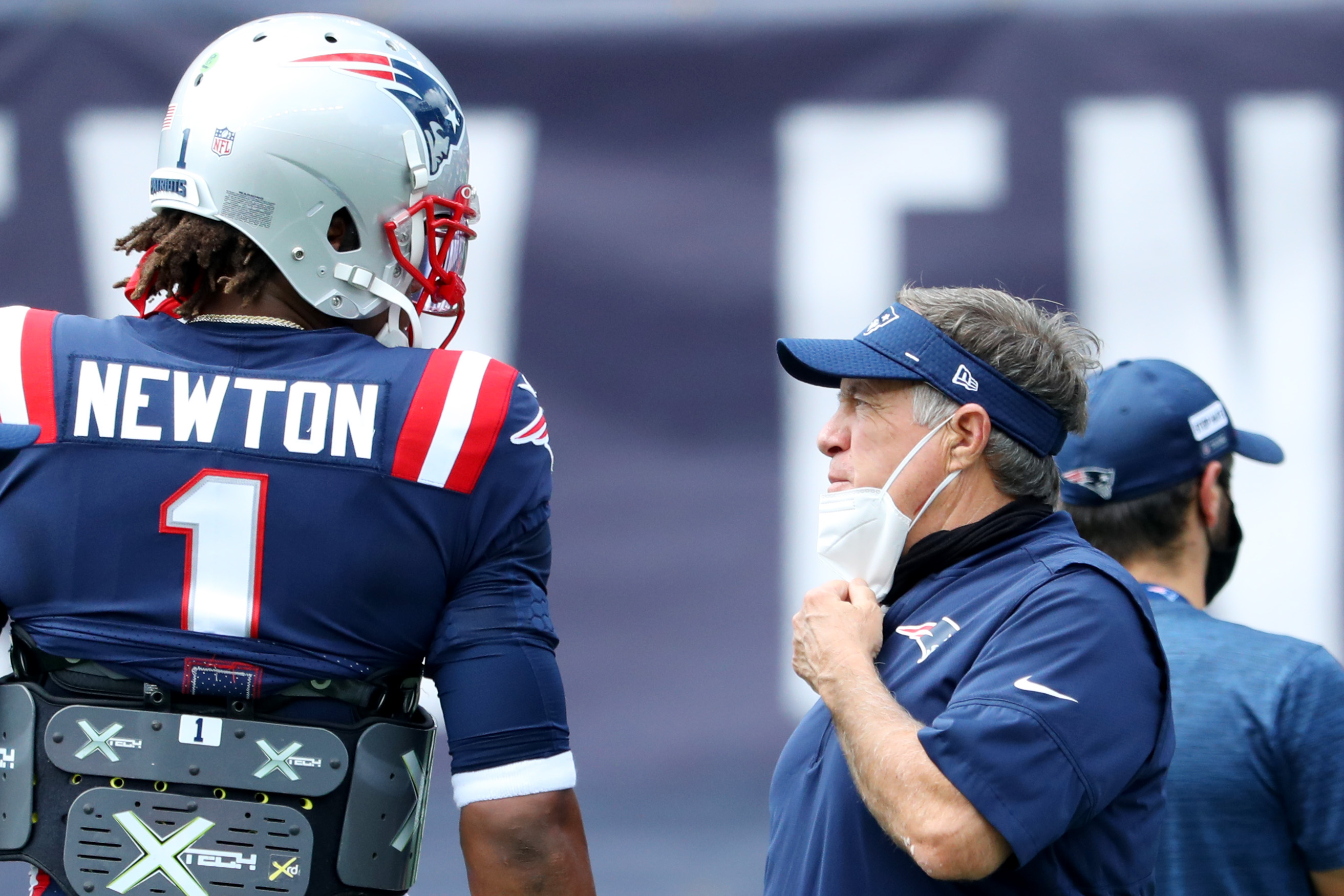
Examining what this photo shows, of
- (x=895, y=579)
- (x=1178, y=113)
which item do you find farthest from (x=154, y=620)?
(x=1178, y=113)

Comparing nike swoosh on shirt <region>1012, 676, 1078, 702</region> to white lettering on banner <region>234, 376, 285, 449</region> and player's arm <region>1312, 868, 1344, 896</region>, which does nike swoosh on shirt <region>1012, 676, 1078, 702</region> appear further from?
white lettering on banner <region>234, 376, 285, 449</region>

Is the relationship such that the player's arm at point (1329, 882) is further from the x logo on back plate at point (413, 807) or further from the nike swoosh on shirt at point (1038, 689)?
the x logo on back plate at point (413, 807)

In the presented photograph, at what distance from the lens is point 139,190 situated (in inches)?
165

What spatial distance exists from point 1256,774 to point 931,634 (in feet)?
2.26

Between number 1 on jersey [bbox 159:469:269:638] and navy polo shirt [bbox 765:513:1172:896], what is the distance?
0.76 metres

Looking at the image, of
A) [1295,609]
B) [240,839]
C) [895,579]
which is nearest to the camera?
[240,839]

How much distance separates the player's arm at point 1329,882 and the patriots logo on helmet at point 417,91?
1669 mm

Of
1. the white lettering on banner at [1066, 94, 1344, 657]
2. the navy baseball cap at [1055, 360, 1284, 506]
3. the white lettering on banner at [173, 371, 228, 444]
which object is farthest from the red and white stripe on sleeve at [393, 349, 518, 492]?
the white lettering on banner at [1066, 94, 1344, 657]

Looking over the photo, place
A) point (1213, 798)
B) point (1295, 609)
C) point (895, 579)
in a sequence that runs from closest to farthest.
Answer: point (895, 579)
point (1213, 798)
point (1295, 609)

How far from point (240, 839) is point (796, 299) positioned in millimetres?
2743

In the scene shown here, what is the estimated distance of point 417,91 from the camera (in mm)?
1949

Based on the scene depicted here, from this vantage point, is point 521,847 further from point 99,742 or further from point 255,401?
point 255,401

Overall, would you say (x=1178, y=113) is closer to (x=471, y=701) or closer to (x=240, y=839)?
(x=471, y=701)

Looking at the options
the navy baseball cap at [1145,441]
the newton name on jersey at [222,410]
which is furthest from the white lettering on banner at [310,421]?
the navy baseball cap at [1145,441]
